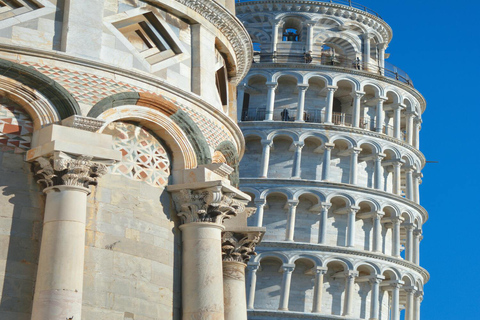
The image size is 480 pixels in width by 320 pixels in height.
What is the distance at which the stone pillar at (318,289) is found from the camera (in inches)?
2306

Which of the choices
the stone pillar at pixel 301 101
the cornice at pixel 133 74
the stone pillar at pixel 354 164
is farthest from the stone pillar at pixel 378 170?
the cornice at pixel 133 74

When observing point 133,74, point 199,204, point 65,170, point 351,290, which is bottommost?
point 65,170

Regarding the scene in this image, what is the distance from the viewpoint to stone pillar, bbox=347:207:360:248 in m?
60.7

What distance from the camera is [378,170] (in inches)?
2500

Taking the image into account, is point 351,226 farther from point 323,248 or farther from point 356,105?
point 356,105

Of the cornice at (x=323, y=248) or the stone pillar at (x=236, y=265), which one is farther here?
the cornice at (x=323, y=248)

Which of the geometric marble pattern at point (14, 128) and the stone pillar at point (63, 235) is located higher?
the geometric marble pattern at point (14, 128)

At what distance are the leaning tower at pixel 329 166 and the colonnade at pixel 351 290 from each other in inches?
3.3

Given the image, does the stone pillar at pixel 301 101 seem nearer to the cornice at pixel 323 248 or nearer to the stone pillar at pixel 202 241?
the cornice at pixel 323 248

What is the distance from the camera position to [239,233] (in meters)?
18.5

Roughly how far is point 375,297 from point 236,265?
4376cm

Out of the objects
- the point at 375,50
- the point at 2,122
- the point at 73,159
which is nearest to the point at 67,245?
the point at 73,159

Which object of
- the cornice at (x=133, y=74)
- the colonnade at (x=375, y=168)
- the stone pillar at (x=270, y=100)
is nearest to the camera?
the cornice at (x=133, y=74)

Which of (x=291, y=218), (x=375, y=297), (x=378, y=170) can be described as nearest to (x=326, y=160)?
(x=378, y=170)
